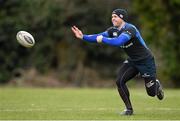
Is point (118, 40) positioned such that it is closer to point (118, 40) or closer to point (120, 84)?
point (118, 40)

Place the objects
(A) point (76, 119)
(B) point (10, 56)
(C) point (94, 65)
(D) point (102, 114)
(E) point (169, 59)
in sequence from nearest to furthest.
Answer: (A) point (76, 119)
(D) point (102, 114)
(E) point (169, 59)
(B) point (10, 56)
(C) point (94, 65)

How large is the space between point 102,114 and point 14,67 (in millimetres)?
29647

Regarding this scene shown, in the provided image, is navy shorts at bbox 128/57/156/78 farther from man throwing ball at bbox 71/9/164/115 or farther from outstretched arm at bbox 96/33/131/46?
outstretched arm at bbox 96/33/131/46

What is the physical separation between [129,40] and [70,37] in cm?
2995

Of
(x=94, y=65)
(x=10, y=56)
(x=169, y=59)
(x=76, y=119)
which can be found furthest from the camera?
(x=94, y=65)

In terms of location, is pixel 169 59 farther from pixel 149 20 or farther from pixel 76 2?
pixel 76 2

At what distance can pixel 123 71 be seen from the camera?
15.2 meters

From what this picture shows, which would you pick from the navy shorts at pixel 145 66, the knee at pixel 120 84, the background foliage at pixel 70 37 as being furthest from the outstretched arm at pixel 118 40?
the background foliage at pixel 70 37

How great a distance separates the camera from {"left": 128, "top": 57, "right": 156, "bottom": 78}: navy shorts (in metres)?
15.0

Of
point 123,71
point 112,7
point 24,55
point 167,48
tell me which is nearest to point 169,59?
point 167,48

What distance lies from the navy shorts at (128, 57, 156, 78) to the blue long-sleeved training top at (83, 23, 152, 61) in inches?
3.7

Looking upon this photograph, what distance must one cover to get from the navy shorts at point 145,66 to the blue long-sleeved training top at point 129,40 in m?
0.09

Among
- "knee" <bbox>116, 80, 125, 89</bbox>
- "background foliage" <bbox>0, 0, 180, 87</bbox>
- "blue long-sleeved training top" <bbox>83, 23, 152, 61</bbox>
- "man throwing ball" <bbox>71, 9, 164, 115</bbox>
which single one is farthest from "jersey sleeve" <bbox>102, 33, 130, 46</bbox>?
"background foliage" <bbox>0, 0, 180, 87</bbox>

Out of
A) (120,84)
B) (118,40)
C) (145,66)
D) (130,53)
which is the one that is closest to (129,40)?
(130,53)
